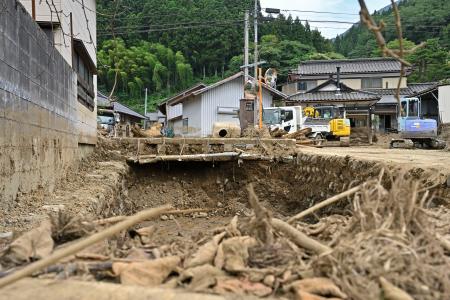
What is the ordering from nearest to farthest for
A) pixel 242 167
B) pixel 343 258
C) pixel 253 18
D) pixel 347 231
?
1. pixel 343 258
2. pixel 347 231
3. pixel 242 167
4. pixel 253 18

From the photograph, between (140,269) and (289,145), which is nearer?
(140,269)

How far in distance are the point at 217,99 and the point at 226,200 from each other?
15.7 metres

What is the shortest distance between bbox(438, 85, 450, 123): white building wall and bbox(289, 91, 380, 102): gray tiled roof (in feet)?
12.6

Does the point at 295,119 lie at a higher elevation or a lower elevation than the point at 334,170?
higher

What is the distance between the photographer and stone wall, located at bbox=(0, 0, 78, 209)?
14.8ft

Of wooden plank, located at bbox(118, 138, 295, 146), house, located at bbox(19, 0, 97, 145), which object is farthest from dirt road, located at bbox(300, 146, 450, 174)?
house, located at bbox(19, 0, 97, 145)

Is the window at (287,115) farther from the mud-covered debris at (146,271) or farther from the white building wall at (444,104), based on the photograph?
the mud-covered debris at (146,271)

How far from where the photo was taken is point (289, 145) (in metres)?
14.7

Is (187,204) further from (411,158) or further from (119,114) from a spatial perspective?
(119,114)

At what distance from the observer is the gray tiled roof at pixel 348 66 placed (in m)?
37.6

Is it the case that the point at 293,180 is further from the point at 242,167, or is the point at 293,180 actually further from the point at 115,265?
the point at 115,265

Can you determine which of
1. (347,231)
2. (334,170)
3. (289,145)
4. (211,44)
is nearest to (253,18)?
(289,145)

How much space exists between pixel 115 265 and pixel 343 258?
1109mm

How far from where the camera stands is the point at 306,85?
1499 inches
